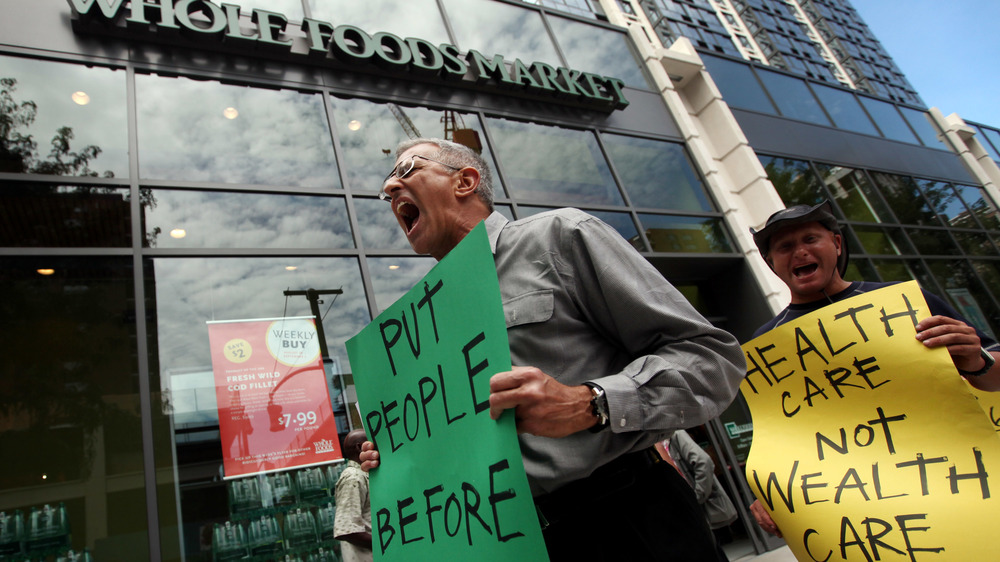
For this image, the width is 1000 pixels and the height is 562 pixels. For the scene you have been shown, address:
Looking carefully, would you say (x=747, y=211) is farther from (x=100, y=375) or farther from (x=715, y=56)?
(x=100, y=375)

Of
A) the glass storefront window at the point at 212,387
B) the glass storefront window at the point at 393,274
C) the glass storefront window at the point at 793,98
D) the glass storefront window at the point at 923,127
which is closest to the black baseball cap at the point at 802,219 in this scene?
the glass storefront window at the point at 393,274

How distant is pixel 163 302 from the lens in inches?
175

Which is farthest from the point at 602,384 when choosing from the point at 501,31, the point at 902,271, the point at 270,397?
the point at 902,271

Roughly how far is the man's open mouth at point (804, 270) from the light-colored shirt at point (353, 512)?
277cm

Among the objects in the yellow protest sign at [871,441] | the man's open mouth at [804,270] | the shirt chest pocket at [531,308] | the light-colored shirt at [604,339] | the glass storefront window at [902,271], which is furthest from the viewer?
the glass storefront window at [902,271]

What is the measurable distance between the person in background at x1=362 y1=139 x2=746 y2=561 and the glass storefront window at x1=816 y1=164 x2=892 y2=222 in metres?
10.4

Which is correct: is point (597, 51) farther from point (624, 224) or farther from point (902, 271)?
point (902, 271)

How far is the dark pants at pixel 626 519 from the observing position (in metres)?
1.16

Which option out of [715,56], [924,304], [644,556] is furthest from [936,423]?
[715,56]

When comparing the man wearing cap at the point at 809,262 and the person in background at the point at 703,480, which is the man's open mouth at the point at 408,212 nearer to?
the man wearing cap at the point at 809,262

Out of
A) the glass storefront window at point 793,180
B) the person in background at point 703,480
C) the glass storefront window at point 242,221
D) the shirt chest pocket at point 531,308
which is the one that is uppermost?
the glass storefront window at point 793,180

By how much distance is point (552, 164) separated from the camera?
7.50m

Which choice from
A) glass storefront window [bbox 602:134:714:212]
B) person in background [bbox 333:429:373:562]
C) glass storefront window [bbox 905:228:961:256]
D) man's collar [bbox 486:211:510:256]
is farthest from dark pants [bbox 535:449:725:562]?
glass storefront window [bbox 905:228:961:256]

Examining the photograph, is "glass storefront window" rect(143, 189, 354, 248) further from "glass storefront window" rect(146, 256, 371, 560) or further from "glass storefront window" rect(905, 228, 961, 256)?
"glass storefront window" rect(905, 228, 961, 256)
